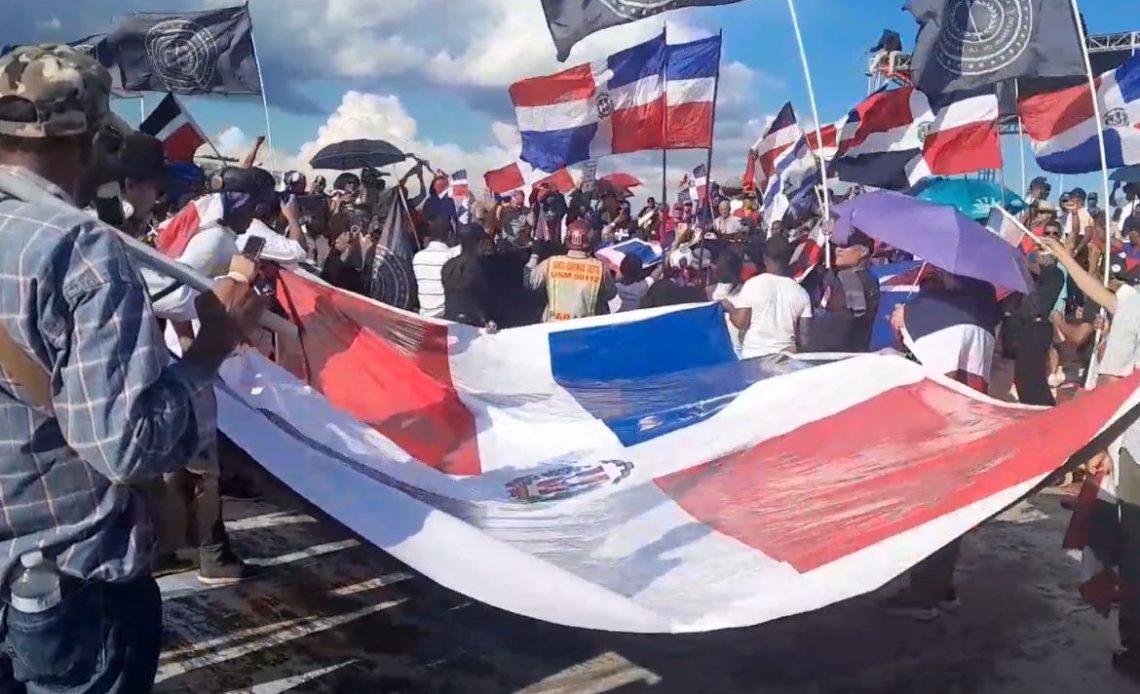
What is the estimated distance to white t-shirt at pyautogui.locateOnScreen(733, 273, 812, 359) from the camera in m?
6.04

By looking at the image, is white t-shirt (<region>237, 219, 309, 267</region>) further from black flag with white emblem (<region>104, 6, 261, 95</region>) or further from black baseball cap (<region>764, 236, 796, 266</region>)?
black flag with white emblem (<region>104, 6, 261, 95</region>)

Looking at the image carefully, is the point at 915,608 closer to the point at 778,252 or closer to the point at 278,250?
the point at 778,252

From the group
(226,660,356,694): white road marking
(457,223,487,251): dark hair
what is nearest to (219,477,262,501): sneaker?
(226,660,356,694): white road marking

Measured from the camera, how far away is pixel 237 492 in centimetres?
585

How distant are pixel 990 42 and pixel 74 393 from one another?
26.0ft

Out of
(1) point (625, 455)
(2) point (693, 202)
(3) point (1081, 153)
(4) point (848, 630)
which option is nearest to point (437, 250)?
(1) point (625, 455)

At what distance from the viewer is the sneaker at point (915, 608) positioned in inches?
184

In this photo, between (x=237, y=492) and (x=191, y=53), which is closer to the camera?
(x=237, y=492)

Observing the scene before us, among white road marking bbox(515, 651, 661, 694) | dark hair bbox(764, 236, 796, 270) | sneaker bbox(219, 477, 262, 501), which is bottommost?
white road marking bbox(515, 651, 661, 694)

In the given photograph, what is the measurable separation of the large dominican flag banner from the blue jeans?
3.27 ft

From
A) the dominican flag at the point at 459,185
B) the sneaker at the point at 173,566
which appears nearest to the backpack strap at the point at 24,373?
the sneaker at the point at 173,566

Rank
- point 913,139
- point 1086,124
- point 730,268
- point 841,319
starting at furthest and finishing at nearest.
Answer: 1. point 913,139
2. point 1086,124
3. point 730,268
4. point 841,319

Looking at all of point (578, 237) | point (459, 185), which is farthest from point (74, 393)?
point (459, 185)

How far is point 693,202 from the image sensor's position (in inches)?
822
